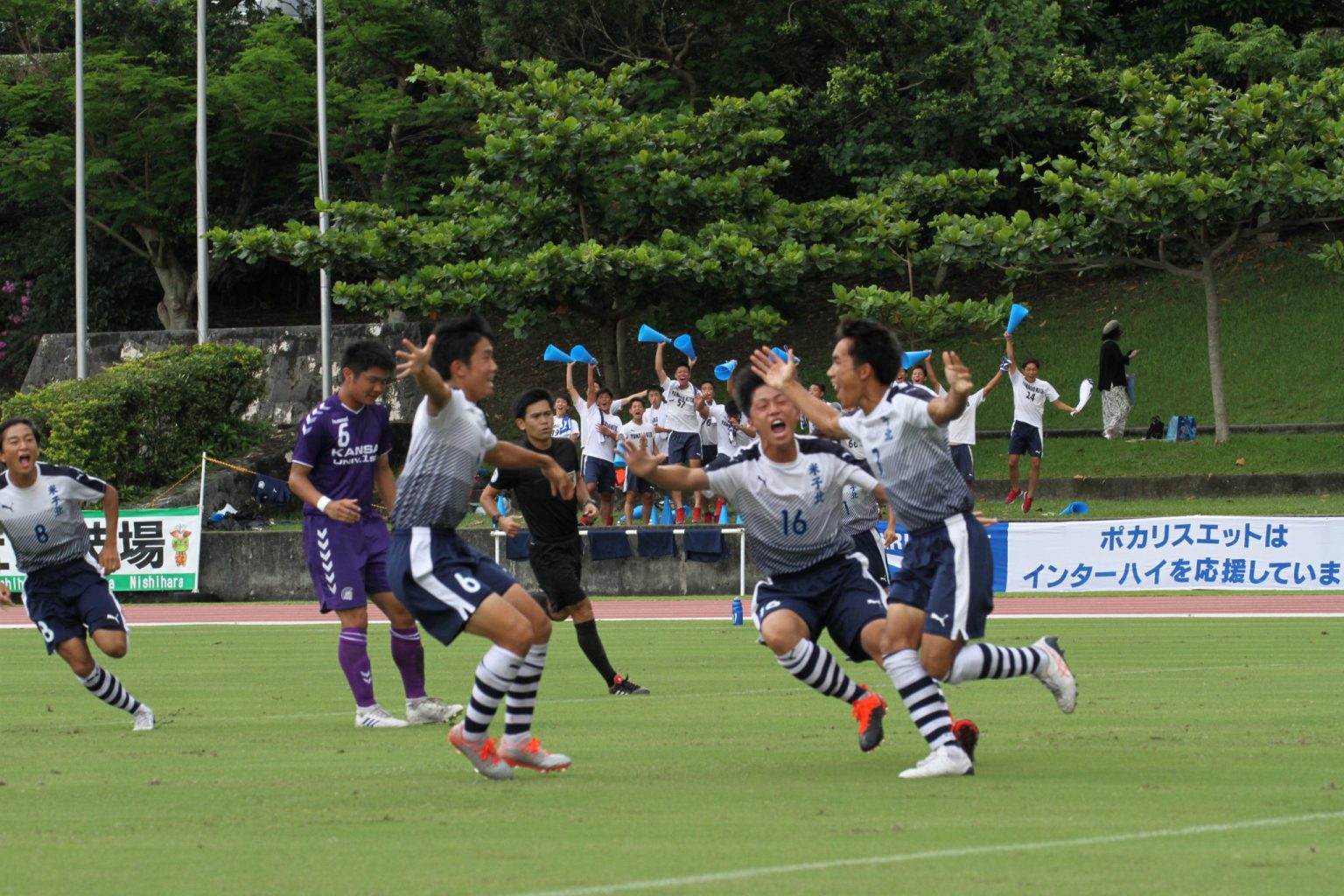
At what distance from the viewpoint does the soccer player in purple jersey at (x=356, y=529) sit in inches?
392

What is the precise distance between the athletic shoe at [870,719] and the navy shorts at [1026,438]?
1666cm

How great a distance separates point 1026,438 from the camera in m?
24.5

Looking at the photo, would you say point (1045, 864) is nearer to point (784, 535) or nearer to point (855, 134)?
point (784, 535)

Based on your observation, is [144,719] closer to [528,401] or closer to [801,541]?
[528,401]

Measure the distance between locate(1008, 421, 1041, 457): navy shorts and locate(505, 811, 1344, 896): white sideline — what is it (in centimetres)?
1835

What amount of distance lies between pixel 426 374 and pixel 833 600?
2284mm

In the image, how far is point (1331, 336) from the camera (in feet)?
110

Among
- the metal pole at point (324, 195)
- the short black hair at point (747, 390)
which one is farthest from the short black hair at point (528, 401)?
the metal pole at point (324, 195)

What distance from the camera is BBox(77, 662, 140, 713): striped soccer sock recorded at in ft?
33.1

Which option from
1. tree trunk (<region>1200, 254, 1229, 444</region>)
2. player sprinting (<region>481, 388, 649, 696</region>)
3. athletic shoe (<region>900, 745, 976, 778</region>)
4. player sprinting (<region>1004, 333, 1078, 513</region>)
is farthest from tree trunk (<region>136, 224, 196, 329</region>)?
athletic shoe (<region>900, 745, 976, 778</region>)

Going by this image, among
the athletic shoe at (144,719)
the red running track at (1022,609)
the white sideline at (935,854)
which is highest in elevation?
the white sideline at (935,854)

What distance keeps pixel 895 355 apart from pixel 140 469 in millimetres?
22364

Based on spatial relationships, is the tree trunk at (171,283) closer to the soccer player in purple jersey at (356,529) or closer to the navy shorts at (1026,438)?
the navy shorts at (1026,438)

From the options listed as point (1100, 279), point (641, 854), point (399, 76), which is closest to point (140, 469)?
point (399, 76)
